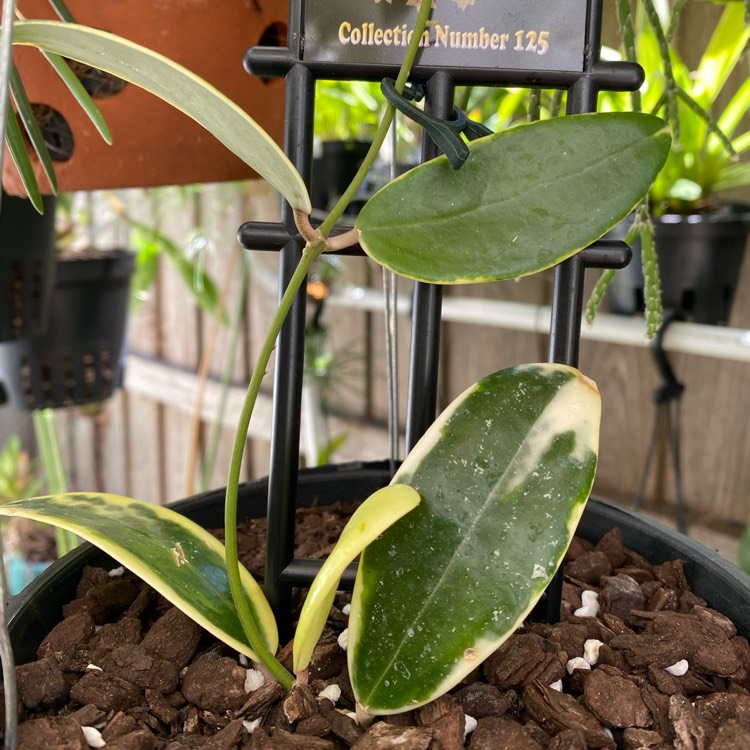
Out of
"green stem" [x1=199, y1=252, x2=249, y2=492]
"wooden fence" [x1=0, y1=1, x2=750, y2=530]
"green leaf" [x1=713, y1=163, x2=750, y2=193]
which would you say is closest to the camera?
"green leaf" [x1=713, y1=163, x2=750, y2=193]

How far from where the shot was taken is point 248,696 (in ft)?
1.20

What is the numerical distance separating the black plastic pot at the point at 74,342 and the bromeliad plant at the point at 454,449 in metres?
0.62

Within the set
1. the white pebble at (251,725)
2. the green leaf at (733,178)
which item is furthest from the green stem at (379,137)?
the green leaf at (733,178)

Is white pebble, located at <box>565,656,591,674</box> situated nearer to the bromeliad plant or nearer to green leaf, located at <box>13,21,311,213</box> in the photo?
the bromeliad plant

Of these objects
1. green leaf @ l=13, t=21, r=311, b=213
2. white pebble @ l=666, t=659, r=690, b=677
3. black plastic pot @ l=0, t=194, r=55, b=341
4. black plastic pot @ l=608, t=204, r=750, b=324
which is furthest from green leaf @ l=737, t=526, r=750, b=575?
black plastic pot @ l=0, t=194, r=55, b=341

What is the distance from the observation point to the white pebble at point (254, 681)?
0.38m

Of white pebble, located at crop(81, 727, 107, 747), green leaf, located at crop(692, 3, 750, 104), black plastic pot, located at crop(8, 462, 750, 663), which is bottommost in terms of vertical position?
white pebble, located at crop(81, 727, 107, 747)

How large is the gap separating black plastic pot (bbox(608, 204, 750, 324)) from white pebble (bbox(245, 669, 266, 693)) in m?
0.55

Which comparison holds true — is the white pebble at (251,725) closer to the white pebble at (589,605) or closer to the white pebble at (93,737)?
the white pebble at (93,737)

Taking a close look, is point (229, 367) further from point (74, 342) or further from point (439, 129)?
point (439, 129)

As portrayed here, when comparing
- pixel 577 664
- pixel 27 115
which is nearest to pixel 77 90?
pixel 27 115

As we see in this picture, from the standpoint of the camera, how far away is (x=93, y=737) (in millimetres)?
338

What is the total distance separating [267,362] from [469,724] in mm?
184

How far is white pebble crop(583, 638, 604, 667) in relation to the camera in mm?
395
